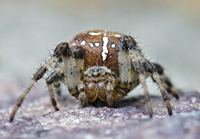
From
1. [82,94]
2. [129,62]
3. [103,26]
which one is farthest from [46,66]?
[103,26]

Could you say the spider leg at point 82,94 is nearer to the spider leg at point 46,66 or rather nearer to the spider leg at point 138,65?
the spider leg at point 46,66

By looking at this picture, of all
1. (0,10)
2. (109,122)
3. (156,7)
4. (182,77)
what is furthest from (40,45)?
(109,122)

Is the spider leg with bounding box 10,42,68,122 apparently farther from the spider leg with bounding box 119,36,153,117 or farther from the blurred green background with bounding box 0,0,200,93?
the blurred green background with bounding box 0,0,200,93

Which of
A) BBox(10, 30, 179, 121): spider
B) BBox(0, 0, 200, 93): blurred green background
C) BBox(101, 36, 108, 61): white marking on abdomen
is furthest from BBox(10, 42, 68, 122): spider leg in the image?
BBox(0, 0, 200, 93): blurred green background

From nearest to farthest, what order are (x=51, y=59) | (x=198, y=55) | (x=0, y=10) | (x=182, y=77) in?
(x=51, y=59)
(x=182, y=77)
(x=198, y=55)
(x=0, y=10)

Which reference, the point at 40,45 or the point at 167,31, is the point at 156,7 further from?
the point at 40,45

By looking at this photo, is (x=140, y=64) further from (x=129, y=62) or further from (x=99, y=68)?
(x=99, y=68)
